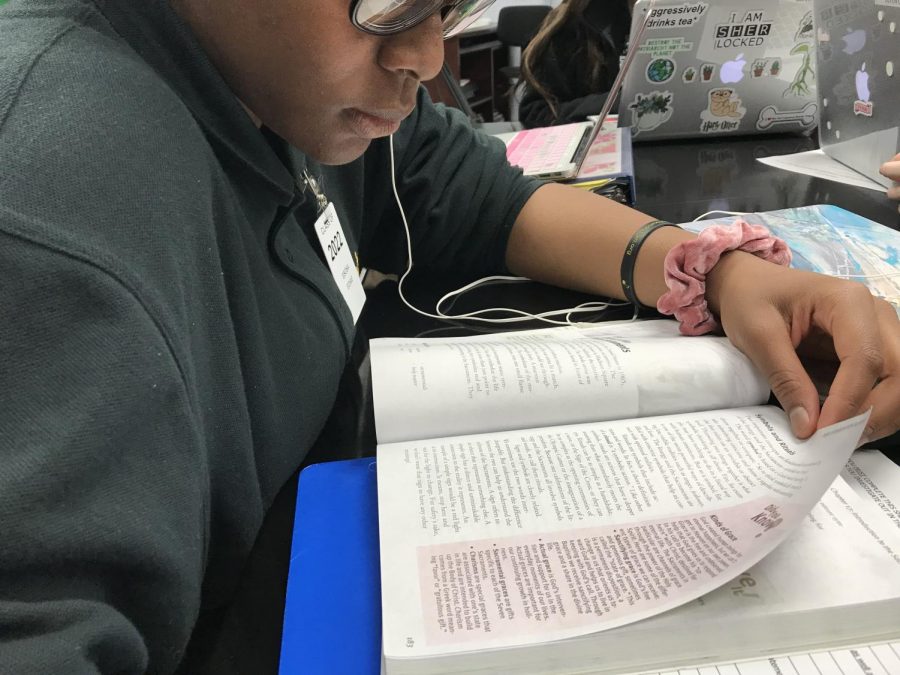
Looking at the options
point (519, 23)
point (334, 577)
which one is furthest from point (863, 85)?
point (519, 23)

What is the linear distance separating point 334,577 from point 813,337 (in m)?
0.41

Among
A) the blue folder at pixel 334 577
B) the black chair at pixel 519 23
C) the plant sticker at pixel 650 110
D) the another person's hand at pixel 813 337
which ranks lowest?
the black chair at pixel 519 23

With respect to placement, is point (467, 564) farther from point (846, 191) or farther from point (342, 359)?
point (846, 191)

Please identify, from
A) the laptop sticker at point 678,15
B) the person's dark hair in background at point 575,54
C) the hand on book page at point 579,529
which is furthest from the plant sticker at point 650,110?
the hand on book page at point 579,529

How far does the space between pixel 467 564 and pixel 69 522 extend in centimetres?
19

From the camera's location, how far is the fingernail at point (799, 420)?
444mm

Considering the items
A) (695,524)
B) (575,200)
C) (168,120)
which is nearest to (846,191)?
(575,200)

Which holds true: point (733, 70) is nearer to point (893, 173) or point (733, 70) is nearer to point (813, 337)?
point (893, 173)

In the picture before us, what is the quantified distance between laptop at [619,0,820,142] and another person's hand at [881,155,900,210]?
36cm

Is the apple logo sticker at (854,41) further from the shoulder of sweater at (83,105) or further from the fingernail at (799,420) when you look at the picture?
the shoulder of sweater at (83,105)

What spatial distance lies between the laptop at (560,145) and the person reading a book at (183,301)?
294 millimetres

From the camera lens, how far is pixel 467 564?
0.36 meters

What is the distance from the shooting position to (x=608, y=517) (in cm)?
39

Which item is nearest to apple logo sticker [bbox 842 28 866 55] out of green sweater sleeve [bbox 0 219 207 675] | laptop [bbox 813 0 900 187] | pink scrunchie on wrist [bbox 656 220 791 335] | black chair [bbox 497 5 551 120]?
laptop [bbox 813 0 900 187]
